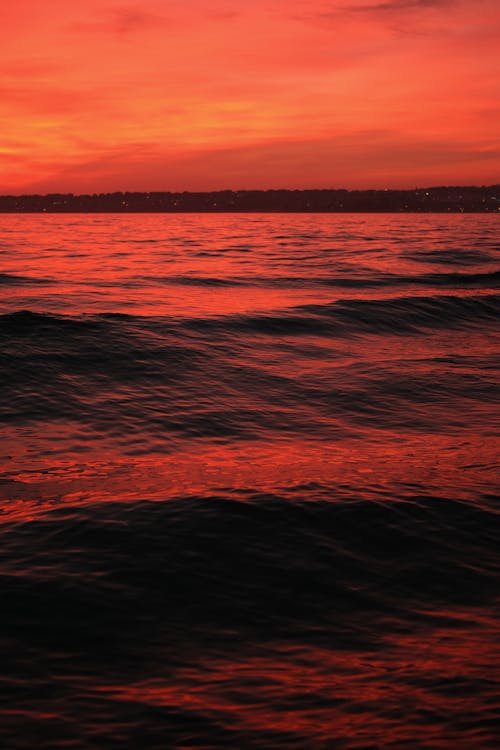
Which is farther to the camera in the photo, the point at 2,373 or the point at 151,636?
the point at 2,373

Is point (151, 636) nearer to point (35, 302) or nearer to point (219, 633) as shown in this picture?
point (219, 633)

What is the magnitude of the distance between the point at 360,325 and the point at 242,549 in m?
15.2

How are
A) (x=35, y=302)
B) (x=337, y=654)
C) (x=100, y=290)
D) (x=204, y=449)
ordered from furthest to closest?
(x=100, y=290) < (x=35, y=302) < (x=204, y=449) < (x=337, y=654)

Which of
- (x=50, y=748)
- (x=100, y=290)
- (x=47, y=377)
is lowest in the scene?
(x=50, y=748)

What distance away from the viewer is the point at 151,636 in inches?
211

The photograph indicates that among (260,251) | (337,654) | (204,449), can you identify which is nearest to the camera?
(337,654)

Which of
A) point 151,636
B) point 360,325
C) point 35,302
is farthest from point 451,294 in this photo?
point 151,636

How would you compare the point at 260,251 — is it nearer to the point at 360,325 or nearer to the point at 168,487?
the point at 360,325

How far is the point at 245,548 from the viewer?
702cm

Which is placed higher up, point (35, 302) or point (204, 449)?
point (35, 302)

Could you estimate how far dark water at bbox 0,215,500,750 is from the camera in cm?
449

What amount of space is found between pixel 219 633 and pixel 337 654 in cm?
89

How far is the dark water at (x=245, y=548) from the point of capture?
449 cm

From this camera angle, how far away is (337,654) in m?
5.12
